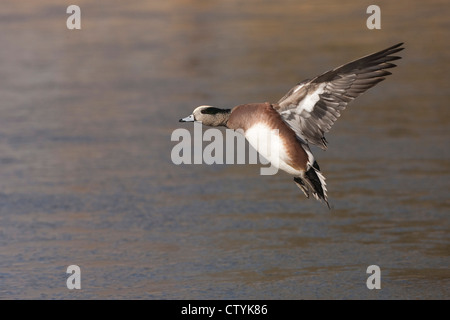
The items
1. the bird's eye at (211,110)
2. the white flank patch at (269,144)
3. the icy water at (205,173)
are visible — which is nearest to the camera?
the white flank patch at (269,144)

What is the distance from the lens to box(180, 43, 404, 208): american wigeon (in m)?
4.73

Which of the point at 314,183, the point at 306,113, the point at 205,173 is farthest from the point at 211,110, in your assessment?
the point at 205,173

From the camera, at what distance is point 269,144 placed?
4.72m

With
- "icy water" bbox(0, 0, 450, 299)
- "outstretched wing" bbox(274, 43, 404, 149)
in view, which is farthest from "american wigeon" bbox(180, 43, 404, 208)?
"icy water" bbox(0, 0, 450, 299)

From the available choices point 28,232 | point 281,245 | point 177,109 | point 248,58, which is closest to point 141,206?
point 28,232

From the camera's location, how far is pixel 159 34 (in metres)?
16.2

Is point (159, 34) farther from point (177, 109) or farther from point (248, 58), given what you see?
point (177, 109)

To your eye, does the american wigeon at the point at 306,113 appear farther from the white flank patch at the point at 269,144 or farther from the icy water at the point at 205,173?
the icy water at the point at 205,173

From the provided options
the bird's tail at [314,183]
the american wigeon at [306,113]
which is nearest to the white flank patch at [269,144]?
the american wigeon at [306,113]

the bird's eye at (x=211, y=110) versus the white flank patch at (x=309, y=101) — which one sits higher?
the white flank patch at (x=309, y=101)

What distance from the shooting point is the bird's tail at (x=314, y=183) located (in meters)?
4.83

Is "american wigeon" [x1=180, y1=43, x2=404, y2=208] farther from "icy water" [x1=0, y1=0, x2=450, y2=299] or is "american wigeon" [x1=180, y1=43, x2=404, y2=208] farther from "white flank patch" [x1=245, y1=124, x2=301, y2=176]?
"icy water" [x1=0, y1=0, x2=450, y2=299]

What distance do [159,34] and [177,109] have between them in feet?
15.0

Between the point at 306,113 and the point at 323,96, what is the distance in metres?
0.13
